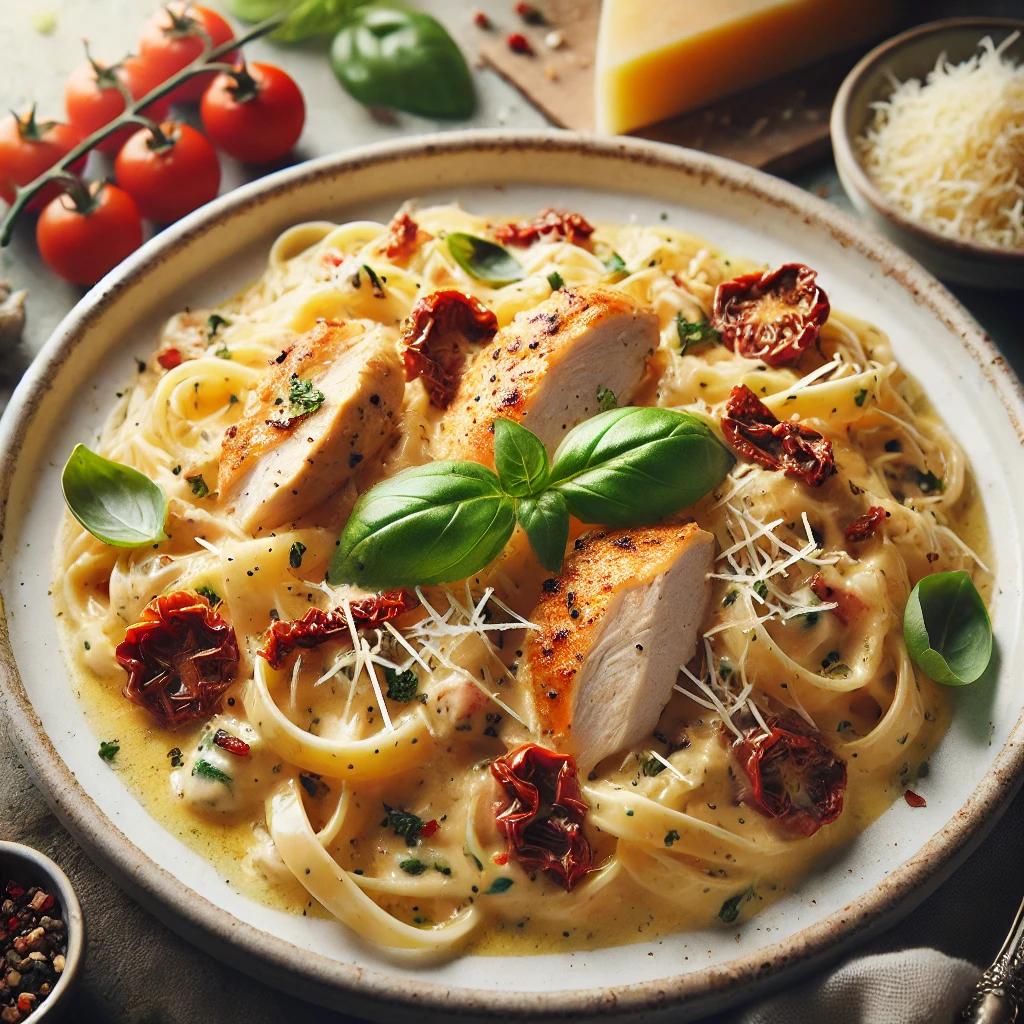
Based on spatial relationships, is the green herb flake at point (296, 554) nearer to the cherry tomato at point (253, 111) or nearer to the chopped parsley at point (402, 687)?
the chopped parsley at point (402, 687)

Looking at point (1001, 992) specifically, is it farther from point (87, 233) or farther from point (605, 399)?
point (87, 233)

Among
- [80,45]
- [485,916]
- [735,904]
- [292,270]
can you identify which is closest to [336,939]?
[485,916]

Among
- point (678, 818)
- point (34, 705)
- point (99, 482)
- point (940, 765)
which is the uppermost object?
point (99, 482)

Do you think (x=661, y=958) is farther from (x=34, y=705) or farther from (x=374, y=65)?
(x=374, y=65)

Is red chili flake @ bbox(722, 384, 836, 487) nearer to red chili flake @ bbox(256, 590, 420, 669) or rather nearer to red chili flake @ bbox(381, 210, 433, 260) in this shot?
red chili flake @ bbox(256, 590, 420, 669)

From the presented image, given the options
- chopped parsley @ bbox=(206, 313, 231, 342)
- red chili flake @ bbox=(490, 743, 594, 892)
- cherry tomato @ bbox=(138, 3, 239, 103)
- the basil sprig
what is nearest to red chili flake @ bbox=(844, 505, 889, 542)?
the basil sprig

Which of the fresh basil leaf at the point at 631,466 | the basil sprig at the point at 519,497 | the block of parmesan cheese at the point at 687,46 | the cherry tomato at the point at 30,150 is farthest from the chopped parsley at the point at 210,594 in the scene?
the block of parmesan cheese at the point at 687,46

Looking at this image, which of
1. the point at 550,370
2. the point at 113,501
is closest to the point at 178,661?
the point at 113,501
